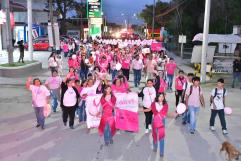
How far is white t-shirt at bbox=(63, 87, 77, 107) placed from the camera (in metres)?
10.8

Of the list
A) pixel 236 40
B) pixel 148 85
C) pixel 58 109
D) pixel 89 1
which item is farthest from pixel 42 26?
pixel 148 85

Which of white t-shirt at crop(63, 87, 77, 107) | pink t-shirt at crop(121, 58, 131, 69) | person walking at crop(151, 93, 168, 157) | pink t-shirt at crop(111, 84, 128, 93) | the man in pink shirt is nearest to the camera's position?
person walking at crop(151, 93, 168, 157)

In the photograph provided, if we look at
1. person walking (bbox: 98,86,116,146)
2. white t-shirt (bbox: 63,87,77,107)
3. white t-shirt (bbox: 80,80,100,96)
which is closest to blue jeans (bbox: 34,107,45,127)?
white t-shirt (bbox: 63,87,77,107)

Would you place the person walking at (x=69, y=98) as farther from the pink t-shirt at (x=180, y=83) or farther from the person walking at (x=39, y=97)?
the pink t-shirt at (x=180, y=83)

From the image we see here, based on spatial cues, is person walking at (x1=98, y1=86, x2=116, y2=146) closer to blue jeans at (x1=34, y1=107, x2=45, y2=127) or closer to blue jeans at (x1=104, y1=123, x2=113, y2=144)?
blue jeans at (x1=104, y1=123, x2=113, y2=144)

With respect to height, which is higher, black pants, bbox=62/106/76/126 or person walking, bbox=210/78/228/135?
person walking, bbox=210/78/228/135

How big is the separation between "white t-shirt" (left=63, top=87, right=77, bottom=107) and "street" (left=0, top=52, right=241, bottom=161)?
774 millimetres

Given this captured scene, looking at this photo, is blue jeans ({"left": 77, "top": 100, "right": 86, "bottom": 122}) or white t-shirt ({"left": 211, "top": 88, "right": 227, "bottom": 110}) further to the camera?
blue jeans ({"left": 77, "top": 100, "right": 86, "bottom": 122})

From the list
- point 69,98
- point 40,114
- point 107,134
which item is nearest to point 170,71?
point 69,98

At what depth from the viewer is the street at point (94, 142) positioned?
353 inches

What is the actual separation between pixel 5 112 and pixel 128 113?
507 centimetres

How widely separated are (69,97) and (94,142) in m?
1.47

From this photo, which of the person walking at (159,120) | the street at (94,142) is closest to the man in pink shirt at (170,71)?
the street at (94,142)

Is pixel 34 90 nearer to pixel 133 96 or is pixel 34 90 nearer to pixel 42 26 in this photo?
pixel 133 96
